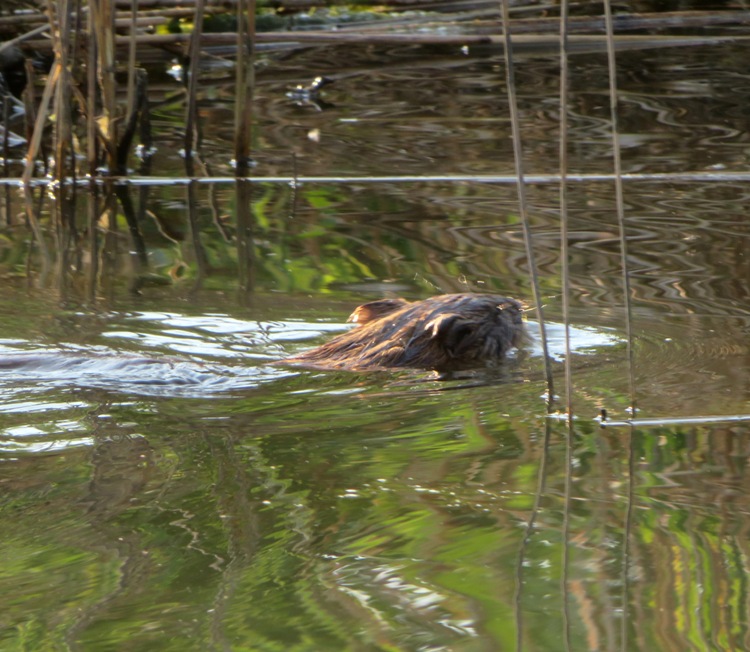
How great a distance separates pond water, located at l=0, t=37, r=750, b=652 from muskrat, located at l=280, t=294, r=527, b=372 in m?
0.10

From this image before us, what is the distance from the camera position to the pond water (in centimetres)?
209

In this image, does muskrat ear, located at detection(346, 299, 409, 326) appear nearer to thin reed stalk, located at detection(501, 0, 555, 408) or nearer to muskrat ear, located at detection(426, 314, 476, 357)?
muskrat ear, located at detection(426, 314, 476, 357)

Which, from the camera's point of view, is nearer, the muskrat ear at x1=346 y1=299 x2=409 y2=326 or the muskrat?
the muskrat

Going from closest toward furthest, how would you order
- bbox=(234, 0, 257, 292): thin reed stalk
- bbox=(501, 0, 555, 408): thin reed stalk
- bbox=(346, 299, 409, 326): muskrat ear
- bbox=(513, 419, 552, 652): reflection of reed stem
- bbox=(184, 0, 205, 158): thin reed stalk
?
1. bbox=(513, 419, 552, 652): reflection of reed stem
2. bbox=(501, 0, 555, 408): thin reed stalk
3. bbox=(346, 299, 409, 326): muskrat ear
4. bbox=(234, 0, 257, 292): thin reed stalk
5. bbox=(184, 0, 205, 158): thin reed stalk

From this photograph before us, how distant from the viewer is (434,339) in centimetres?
400

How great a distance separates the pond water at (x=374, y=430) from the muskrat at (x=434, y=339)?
98mm

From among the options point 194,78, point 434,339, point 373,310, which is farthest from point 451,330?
point 194,78

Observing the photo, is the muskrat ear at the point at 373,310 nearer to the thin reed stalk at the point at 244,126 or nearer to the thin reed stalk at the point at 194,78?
the thin reed stalk at the point at 244,126

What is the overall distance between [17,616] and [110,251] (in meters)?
3.37

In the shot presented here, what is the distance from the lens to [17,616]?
2064mm

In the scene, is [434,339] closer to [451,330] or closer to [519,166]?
[451,330]

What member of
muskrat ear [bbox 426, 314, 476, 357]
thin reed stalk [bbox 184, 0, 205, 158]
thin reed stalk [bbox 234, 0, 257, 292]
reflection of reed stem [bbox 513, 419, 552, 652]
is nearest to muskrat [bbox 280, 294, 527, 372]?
muskrat ear [bbox 426, 314, 476, 357]

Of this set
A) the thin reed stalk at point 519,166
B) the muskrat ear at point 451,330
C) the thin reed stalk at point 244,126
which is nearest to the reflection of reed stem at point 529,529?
the thin reed stalk at point 519,166

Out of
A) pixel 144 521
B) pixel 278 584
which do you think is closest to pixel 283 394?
pixel 144 521
